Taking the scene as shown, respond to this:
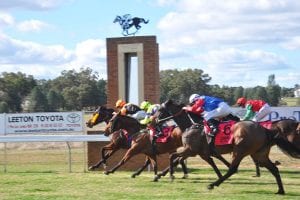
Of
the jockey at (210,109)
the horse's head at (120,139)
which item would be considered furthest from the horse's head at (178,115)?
the horse's head at (120,139)

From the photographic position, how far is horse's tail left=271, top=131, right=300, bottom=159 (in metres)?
12.3

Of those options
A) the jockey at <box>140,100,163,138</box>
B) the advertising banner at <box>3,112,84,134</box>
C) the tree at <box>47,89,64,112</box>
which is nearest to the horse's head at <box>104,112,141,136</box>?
the jockey at <box>140,100,163,138</box>

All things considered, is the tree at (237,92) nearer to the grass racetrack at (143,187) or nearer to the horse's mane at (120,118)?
the grass racetrack at (143,187)

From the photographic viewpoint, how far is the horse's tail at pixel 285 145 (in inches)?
485

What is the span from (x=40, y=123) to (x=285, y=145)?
10724mm

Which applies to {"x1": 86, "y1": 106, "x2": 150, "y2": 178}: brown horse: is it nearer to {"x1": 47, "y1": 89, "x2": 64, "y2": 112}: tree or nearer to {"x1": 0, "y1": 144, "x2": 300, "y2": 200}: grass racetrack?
{"x1": 0, "y1": 144, "x2": 300, "y2": 200}: grass racetrack

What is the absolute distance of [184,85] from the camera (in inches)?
2096

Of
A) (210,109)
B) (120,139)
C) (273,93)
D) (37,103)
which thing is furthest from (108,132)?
(37,103)

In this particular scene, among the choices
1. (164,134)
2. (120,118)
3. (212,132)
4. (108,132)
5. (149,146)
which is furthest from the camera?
(108,132)

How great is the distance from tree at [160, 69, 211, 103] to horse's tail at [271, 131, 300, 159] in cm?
3786

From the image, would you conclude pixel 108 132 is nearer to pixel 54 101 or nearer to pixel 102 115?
pixel 102 115

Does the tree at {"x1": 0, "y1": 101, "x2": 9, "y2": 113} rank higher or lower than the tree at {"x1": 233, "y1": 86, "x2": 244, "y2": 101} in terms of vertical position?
lower

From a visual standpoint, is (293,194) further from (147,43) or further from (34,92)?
(34,92)

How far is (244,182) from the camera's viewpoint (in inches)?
586
